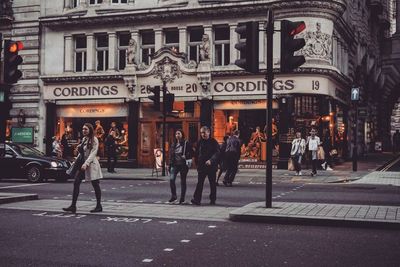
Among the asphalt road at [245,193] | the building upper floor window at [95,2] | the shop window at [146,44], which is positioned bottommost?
the asphalt road at [245,193]

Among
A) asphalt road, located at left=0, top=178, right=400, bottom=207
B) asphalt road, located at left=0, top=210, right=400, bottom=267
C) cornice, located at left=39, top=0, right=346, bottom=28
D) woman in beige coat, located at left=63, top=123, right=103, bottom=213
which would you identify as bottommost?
asphalt road, located at left=0, top=210, right=400, bottom=267

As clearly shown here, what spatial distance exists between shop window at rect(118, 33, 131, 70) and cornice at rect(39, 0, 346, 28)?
78 cm

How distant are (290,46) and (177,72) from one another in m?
17.6

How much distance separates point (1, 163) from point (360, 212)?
13.9 m

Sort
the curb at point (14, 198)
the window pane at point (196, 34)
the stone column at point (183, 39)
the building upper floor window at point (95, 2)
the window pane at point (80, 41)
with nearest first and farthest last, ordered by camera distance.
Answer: the curb at point (14, 198) < the stone column at point (183, 39) < the window pane at point (196, 34) < the building upper floor window at point (95, 2) < the window pane at point (80, 41)

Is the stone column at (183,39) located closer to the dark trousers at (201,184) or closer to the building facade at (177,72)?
the building facade at (177,72)

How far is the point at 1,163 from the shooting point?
782 inches

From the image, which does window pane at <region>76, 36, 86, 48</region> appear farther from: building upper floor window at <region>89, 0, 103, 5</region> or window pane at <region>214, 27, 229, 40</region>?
window pane at <region>214, 27, 229, 40</region>

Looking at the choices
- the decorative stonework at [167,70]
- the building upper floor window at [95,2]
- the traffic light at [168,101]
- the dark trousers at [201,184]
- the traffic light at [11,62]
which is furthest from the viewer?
the building upper floor window at [95,2]

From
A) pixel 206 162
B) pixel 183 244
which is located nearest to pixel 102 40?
pixel 206 162

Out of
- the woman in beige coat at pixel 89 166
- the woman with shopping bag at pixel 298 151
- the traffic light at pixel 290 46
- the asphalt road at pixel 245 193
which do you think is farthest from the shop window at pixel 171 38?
the traffic light at pixel 290 46

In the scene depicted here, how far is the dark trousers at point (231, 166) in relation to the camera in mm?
18516

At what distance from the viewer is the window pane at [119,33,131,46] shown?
2978 cm

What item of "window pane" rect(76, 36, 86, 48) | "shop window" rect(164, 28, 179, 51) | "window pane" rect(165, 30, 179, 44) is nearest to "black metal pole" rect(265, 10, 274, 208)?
"shop window" rect(164, 28, 179, 51)
